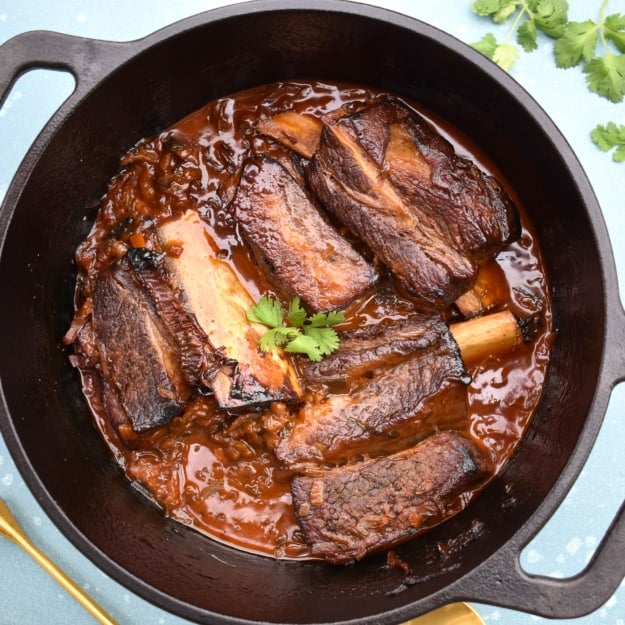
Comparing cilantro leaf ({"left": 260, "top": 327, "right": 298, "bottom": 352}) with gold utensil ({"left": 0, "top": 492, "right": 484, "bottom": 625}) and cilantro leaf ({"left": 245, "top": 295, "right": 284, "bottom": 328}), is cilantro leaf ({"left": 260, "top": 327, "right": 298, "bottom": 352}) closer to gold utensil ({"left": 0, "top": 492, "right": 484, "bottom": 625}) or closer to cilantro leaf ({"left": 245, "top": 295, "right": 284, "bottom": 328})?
cilantro leaf ({"left": 245, "top": 295, "right": 284, "bottom": 328})

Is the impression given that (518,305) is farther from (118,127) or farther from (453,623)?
(118,127)

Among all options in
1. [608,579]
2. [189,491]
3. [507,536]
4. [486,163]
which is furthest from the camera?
[486,163]

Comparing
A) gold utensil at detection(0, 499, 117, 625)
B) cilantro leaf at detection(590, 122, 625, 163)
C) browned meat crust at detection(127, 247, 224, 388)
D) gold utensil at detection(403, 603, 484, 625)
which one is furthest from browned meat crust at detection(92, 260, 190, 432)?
cilantro leaf at detection(590, 122, 625, 163)

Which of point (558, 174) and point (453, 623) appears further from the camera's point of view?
point (453, 623)

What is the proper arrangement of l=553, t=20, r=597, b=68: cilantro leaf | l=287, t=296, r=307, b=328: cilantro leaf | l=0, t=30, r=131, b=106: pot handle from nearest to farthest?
l=0, t=30, r=131, b=106: pot handle, l=287, t=296, r=307, b=328: cilantro leaf, l=553, t=20, r=597, b=68: cilantro leaf

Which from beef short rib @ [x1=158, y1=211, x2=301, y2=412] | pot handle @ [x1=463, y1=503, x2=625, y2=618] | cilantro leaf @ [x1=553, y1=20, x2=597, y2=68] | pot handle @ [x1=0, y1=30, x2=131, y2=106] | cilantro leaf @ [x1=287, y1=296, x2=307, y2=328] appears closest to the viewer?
pot handle @ [x1=463, y1=503, x2=625, y2=618]

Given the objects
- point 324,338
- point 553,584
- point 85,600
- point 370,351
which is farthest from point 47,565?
point 553,584

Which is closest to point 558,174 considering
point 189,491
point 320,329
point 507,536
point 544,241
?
point 544,241

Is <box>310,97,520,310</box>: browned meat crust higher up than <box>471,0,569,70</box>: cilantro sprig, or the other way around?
<box>471,0,569,70</box>: cilantro sprig
